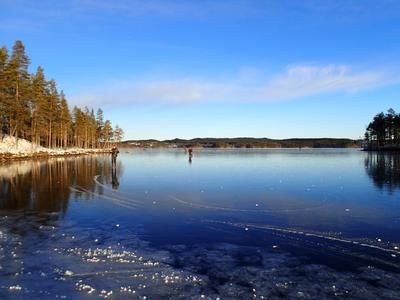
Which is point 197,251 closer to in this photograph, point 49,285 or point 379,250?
point 49,285

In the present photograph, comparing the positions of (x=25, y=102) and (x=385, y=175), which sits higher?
(x=25, y=102)

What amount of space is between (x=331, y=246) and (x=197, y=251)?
12.0 feet

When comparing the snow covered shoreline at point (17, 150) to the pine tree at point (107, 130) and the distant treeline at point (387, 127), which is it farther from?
the distant treeline at point (387, 127)

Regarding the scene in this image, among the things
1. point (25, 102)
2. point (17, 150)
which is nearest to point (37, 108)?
point (25, 102)

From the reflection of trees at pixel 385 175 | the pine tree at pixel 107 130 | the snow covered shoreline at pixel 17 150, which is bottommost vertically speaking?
the reflection of trees at pixel 385 175

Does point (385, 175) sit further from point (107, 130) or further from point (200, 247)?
point (107, 130)

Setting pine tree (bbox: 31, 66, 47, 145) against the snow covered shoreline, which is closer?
the snow covered shoreline

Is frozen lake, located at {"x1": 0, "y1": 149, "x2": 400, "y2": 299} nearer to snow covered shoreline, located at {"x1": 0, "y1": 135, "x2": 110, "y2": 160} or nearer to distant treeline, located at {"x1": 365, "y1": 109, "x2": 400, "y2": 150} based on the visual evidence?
snow covered shoreline, located at {"x1": 0, "y1": 135, "x2": 110, "y2": 160}

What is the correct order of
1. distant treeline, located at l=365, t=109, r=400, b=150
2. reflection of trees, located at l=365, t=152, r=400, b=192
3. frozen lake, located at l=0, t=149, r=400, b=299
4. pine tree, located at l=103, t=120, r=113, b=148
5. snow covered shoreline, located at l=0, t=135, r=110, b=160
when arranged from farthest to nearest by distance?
1. pine tree, located at l=103, t=120, r=113, b=148
2. distant treeline, located at l=365, t=109, r=400, b=150
3. snow covered shoreline, located at l=0, t=135, r=110, b=160
4. reflection of trees, located at l=365, t=152, r=400, b=192
5. frozen lake, located at l=0, t=149, r=400, b=299

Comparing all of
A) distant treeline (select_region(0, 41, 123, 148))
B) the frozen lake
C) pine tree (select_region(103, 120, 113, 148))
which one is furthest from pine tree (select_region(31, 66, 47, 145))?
pine tree (select_region(103, 120, 113, 148))

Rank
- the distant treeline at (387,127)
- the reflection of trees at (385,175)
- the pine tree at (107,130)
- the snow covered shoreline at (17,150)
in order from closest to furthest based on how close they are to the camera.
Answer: the reflection of trees at (385,175)
the snow covered shoreline at (17,150)
the distant treeline at (387,127)
the pine tree at (107,130)

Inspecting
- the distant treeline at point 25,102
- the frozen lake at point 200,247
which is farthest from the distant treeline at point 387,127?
the frozen lake at point 200,247

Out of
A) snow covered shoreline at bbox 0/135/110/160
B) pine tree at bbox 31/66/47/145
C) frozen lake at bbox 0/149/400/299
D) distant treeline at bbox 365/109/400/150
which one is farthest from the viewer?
distant treeline at bbox 365/109/400/150

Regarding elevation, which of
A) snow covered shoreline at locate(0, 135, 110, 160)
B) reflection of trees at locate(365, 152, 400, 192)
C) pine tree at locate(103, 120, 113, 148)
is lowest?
reflection of trees at locate(365, 152, 400, 192)
